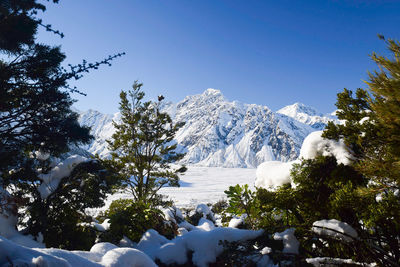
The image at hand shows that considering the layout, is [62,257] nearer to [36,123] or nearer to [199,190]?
[36,123]

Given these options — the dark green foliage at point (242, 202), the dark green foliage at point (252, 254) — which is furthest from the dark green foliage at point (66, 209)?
the dark green foliage at point (252, 254)

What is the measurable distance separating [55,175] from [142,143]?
595 centimetres

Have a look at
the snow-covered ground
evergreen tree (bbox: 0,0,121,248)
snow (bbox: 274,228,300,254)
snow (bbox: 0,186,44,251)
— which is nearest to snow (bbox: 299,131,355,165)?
snow (bbox: 274,228,300,254)

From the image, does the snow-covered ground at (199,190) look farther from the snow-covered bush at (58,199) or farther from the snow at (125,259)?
the snow at (125,259)

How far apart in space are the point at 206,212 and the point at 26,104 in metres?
12.8

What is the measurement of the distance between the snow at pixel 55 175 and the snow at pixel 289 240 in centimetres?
666

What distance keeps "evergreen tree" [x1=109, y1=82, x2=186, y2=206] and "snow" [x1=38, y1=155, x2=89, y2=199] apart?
188 inches

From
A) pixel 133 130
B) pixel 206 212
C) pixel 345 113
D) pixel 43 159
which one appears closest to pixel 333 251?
pixel 345 113

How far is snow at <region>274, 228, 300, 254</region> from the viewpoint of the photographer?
3754 mm

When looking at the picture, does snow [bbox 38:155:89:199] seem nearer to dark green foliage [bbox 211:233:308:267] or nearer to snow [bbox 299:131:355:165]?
dark green foliage [bbox 211:233:308:267]

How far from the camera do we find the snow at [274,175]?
4.52 m

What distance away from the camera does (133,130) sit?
12602 millimetres

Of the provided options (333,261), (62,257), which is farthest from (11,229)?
(333,261)

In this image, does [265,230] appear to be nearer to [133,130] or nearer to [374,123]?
[374,123]
